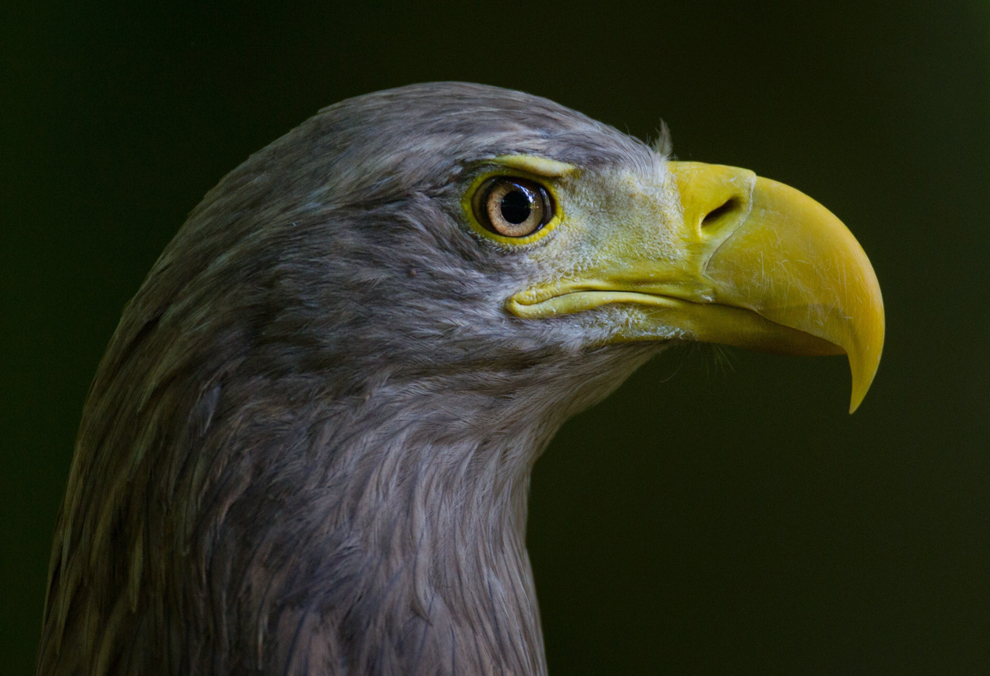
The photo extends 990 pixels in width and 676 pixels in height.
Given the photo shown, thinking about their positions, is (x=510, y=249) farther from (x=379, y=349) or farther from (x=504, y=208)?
(x=379, y=349)

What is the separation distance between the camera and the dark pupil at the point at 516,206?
99 cm

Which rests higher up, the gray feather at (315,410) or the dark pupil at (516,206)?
the dark pupil at (516,206)

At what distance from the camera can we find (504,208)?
3.25ft

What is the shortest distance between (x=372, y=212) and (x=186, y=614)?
536 mm

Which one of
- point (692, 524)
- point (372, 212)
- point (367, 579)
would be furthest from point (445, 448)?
point (692, 524)

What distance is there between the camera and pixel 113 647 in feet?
3.17

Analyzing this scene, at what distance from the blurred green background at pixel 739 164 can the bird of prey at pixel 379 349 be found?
34.8 inches

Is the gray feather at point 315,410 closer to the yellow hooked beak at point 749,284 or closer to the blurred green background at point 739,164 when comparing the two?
the yellow hooked beak at point 749,284

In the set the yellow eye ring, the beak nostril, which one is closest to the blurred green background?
the beak nostril

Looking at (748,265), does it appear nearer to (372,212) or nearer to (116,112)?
(372,212)

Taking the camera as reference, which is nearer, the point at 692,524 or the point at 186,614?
the point at 186,614

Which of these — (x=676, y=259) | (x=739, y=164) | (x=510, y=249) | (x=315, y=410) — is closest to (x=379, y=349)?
(x=315, y=410)

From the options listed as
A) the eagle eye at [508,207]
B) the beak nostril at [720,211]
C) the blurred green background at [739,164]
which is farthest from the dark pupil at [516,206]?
the blurred green background at [739,164]

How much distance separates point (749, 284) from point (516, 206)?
0.32m
